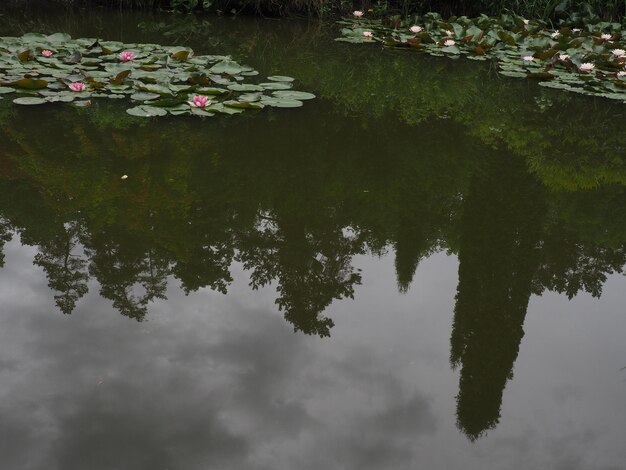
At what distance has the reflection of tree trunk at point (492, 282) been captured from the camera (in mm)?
1867

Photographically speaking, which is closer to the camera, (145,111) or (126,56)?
(145,111)

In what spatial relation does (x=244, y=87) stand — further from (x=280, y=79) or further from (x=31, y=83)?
(x=31, y=83)

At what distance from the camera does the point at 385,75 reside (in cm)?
573

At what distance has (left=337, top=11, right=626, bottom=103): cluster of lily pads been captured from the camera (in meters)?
5.50

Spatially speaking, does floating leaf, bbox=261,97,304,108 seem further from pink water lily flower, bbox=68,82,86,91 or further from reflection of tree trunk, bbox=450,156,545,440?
reflection of tree trunk, bbox=450,156,545,440

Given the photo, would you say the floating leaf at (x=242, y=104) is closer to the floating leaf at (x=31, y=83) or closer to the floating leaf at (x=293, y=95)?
the floating leaf at (x=293, y=95)

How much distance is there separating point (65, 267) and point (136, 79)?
253cm

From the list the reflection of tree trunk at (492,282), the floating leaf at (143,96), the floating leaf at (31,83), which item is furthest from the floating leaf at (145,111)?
the reflection of tree trunk at (492,282)

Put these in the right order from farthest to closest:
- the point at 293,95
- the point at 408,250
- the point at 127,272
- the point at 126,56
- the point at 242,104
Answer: the point at 126,56 < the point at 293,95 < the point at 242,104 < the point at 408,250 < the point at 127,272

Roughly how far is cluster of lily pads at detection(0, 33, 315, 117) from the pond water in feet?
0.41

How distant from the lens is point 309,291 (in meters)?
2.35

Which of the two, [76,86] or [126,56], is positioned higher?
[126,56]

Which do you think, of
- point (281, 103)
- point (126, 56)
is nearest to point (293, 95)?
point (281, 103)

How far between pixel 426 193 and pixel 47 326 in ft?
6.75
